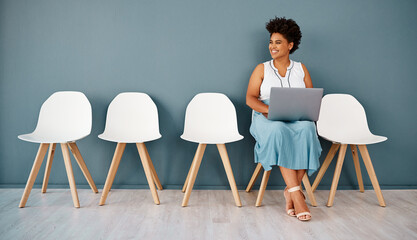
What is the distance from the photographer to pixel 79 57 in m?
2.70

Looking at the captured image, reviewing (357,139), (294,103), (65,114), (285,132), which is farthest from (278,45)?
(65,114)

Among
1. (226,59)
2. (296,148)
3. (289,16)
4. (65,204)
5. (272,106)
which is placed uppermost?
(289,16)

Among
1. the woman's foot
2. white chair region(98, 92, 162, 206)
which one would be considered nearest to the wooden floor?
the woman's foot

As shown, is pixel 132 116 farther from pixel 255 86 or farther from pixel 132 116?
pixel 255 86

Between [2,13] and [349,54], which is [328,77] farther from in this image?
[2,13]

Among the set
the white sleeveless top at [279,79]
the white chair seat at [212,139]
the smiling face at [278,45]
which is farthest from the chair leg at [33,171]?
the smiling face at [278,45]

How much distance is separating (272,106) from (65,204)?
1638mm

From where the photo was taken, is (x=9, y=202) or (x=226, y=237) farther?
(x=9, y=202)

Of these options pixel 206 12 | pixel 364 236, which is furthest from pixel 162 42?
pixel 364 236

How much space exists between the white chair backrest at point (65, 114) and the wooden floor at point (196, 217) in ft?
1.72

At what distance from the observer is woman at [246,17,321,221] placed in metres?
2.12

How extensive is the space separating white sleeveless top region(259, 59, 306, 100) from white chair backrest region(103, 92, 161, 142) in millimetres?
914

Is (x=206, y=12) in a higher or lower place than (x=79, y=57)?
higher

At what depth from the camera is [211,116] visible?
8.51 ft
